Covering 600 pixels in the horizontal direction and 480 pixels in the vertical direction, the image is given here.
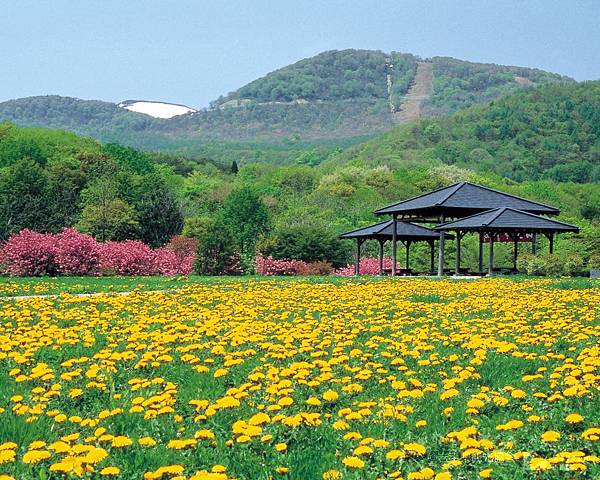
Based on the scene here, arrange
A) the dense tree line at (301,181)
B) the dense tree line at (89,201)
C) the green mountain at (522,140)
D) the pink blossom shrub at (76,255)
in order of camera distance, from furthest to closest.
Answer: the green mountain at (522,140), the dense tree line at (89,201), the dense tree line at (301,181), the pink blossom shrub at (76,255)

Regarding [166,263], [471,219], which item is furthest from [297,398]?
[166,263]

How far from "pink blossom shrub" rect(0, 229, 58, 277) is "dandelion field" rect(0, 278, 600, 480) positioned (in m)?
18.8

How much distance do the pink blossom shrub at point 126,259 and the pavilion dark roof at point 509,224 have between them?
13.8m

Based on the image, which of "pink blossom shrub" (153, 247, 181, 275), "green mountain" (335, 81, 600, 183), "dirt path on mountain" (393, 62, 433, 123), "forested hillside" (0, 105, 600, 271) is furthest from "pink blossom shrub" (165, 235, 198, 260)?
"dirt path on mountain" (393, 62, 433, 123)

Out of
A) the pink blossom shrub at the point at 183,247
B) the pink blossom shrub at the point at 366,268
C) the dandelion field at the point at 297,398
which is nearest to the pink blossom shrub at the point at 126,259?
the pink blossom shrub at the point at 183,247

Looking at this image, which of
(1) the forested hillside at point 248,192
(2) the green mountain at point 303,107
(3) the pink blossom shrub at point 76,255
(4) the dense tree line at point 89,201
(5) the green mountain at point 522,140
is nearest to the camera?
(3) the pink blossom shrub at point 76,255

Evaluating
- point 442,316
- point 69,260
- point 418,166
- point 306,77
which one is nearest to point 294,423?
point 442,316

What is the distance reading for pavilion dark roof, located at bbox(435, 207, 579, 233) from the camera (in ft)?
87.3

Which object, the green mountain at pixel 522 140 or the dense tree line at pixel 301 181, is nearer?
the dense tree line at pixel 301 181

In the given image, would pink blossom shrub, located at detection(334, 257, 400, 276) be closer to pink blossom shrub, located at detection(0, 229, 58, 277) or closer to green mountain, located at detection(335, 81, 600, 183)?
pink blossom shrub, located at detection(0, 229, 58, 277)

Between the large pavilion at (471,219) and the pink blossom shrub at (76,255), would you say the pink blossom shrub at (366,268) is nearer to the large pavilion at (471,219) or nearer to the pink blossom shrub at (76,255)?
the large pavilion at (471,219)

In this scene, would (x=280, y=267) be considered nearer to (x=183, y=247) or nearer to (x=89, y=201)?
(x=183, y=247)

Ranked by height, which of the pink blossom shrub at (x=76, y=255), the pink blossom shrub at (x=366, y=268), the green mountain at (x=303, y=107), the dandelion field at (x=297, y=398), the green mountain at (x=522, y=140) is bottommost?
the pink blossom shrub at (x=366, y=268)

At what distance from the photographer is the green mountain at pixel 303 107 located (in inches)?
6078
